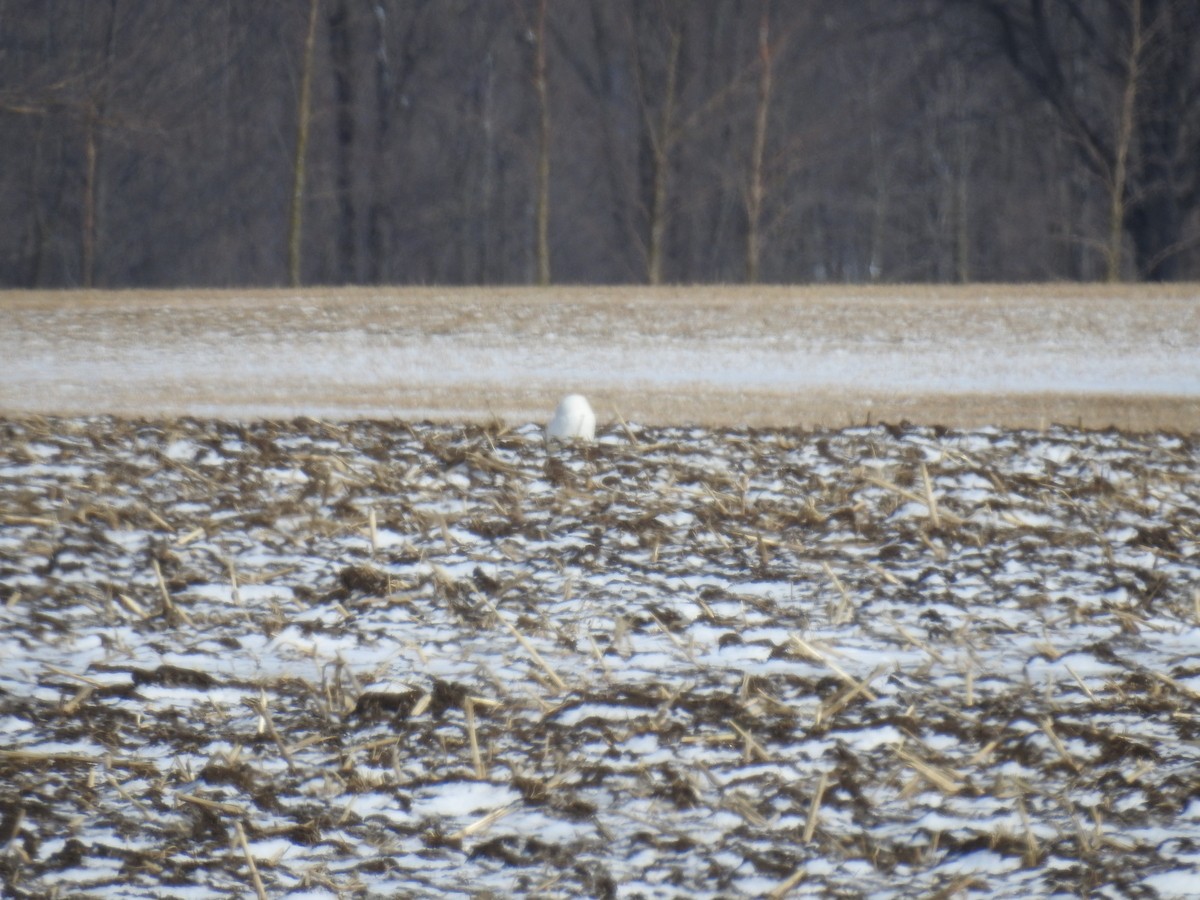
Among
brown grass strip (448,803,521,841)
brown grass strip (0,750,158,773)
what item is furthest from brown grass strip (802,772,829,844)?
brown grass strip (0,750,158,773)

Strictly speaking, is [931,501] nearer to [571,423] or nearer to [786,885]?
[571,423]

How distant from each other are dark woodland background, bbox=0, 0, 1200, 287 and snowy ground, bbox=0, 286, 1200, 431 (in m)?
7.13

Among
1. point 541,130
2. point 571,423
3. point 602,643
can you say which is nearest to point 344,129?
point 541,130

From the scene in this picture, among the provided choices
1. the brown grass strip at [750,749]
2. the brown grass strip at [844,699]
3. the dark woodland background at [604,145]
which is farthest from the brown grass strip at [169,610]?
the dark woodland background at [604,145]

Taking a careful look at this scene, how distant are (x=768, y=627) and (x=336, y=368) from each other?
5901 millimetres

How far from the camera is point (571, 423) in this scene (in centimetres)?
717

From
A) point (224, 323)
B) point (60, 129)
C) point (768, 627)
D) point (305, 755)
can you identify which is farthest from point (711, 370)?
point (60, 129)

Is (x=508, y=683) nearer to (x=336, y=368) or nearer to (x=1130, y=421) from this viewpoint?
(x=1130, y=421)

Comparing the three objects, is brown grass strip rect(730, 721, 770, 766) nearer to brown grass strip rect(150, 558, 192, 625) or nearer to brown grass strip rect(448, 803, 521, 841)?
brown grass strip rect(448, 803, 521, 841)

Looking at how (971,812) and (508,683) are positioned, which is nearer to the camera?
(971,812)

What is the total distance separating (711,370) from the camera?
9656mm

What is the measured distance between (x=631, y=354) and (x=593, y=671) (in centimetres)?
603

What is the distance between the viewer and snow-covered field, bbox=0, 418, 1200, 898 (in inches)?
124

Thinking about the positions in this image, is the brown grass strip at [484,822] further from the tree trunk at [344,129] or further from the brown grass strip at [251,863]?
the tree trunk at [344,129]
